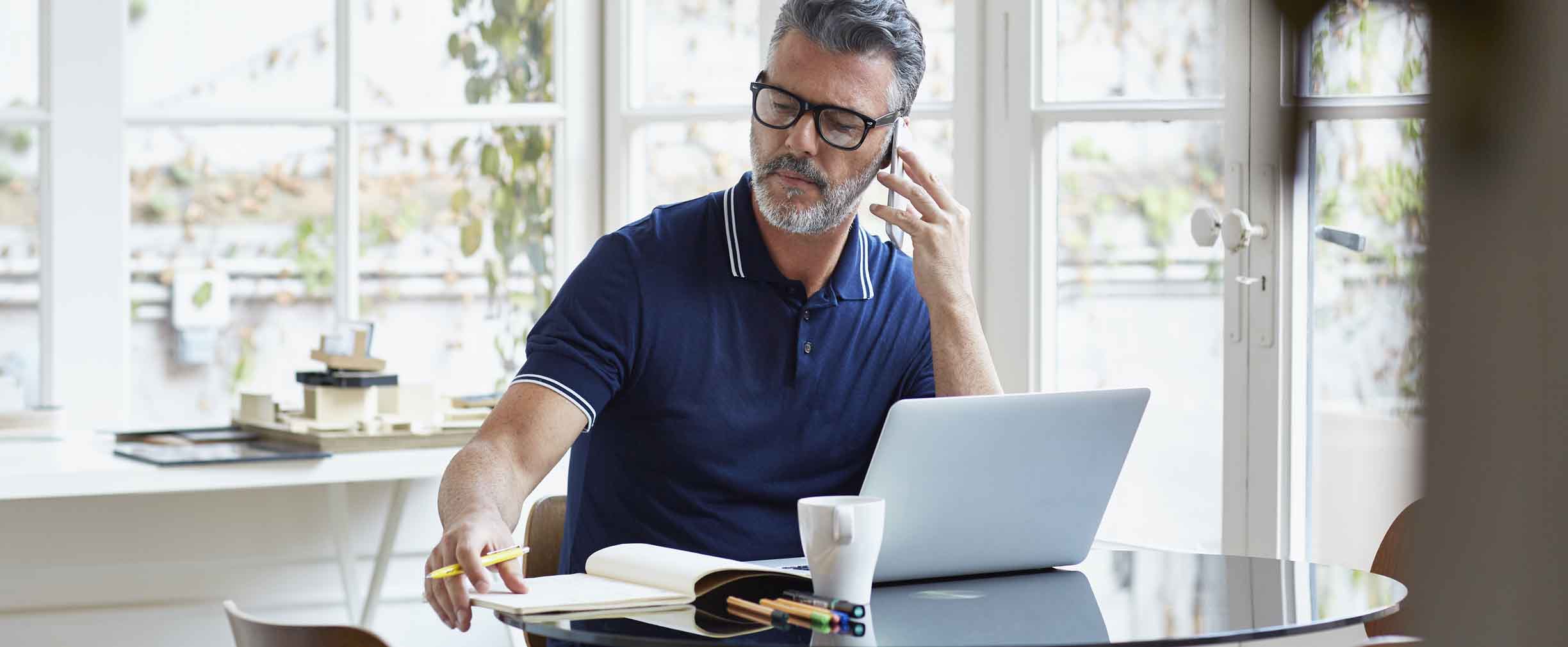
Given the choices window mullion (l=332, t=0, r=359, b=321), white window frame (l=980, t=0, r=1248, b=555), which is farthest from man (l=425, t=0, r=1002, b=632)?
window mullion (l=332, t=0, r=359, b=321)

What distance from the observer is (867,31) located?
6.39 ft

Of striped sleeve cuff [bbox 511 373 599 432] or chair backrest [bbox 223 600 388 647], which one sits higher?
striped sleeve cuff [bbox 511 373 599 432]

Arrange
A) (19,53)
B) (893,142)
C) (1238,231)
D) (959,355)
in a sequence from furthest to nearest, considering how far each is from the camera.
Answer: (19,53), (1238,231), (893,142), (959,355)

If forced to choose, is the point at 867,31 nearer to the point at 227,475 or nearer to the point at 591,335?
the point at 591,335

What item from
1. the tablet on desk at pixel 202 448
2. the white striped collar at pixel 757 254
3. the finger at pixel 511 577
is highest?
the white striped collar at pixel 757 254

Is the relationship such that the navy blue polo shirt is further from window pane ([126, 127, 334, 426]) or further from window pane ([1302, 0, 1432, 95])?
window pane ([1302, 0, 1432, 95])

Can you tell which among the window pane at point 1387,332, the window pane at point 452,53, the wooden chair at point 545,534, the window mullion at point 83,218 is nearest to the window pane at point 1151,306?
the wooden chair at point 545,534

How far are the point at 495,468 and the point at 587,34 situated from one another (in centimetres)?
192

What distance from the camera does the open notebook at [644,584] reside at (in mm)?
1276

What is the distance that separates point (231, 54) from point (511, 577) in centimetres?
225

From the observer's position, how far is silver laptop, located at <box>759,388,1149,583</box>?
134 cm

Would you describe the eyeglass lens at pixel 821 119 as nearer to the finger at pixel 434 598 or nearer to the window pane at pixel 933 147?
the finger at pixel 434 598

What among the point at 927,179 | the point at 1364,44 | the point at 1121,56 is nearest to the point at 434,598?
the point at 927,179

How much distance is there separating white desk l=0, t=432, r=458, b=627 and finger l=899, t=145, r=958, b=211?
1.22 meters
